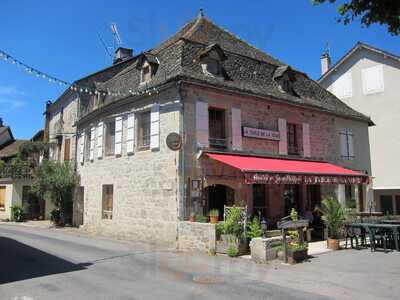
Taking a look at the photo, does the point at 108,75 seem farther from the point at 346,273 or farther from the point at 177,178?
the point at 346,273

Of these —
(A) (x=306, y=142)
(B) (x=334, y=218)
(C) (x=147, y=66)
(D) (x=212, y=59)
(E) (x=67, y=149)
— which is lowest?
(B) (x=334, y=218)

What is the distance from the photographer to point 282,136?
1658 centimetres

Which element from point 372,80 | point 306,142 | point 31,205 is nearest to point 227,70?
point 306,142

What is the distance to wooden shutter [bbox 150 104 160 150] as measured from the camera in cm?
1431

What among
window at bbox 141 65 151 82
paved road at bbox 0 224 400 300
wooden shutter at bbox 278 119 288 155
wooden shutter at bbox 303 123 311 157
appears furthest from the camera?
wooden shutter at bbox 303 123 311 157

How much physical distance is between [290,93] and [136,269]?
39.4ft

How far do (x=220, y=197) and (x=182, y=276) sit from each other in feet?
21.3

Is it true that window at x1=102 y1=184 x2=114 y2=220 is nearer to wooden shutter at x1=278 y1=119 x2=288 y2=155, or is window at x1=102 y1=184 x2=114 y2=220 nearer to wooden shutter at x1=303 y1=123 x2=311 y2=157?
wooden shutter at x1=278 y1=119 x2=288 y2=155

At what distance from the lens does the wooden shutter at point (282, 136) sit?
1644 cm

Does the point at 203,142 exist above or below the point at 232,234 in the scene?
above

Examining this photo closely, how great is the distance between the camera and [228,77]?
15523mm

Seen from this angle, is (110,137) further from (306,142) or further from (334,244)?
(334,244)

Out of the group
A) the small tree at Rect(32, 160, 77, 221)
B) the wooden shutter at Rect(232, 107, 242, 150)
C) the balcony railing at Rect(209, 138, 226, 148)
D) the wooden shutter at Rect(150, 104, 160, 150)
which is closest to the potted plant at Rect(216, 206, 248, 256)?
the balcony railing at Rect(209, 138, 226, 148)

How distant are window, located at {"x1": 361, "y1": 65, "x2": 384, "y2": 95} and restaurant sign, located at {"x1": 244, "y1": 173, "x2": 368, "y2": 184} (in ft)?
37.2
